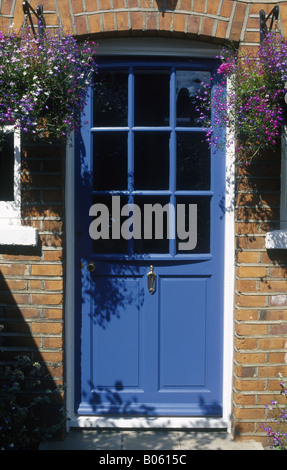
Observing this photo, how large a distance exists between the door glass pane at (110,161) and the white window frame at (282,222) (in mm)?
1064

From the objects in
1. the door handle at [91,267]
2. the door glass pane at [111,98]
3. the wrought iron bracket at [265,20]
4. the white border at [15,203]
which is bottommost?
the door handle at [91,267]

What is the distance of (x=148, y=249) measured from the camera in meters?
3.79

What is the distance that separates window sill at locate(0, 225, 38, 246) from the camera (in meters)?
3.55

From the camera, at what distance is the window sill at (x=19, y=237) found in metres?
3.55

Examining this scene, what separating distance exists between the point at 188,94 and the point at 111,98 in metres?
0.54

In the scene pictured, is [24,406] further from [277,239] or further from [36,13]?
[36,13]

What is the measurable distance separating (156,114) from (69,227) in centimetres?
100

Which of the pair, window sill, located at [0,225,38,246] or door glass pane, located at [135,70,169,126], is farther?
door glass pane, located at [135,70,169,126]

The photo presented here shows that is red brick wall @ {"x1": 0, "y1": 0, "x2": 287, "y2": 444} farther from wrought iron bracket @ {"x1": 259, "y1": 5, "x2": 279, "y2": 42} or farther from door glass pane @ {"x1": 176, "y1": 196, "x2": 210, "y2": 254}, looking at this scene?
door glass pane @ {"x1": 176, "y1": 196, "x2": 210, "y2": 254}

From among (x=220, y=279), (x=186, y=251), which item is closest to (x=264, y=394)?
(x=220, y=279)

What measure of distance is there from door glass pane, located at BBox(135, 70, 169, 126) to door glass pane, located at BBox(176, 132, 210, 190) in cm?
23

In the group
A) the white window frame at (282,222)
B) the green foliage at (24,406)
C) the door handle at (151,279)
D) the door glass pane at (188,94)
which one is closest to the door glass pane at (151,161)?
the door glass pane at (188,94)

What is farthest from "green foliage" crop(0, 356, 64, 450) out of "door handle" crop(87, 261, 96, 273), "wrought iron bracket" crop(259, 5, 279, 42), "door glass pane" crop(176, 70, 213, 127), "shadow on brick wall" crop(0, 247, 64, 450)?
"wrought iron bracket" crop(259, 5, 279, 42)

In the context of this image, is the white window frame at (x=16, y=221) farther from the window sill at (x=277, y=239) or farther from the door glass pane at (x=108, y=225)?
the window sill at (x=277, y=239)
